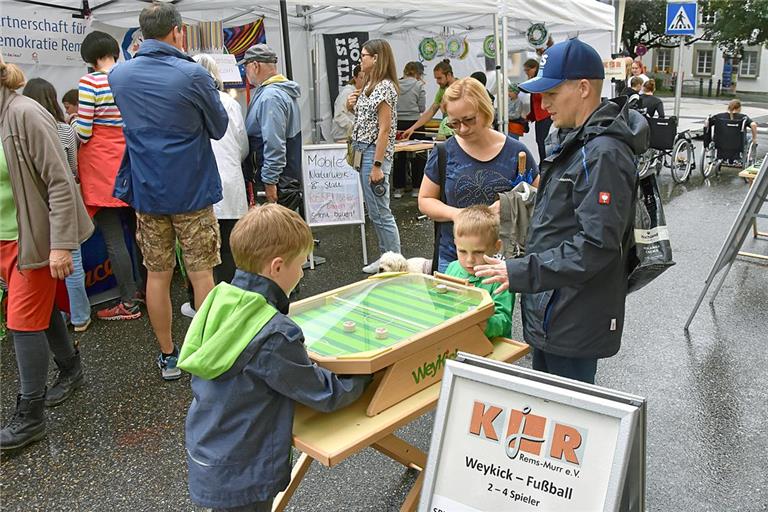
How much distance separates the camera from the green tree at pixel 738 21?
1330 inches

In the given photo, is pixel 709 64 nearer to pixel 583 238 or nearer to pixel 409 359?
pixel 583 238

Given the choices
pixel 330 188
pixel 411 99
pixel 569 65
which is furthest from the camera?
pixel 411 99

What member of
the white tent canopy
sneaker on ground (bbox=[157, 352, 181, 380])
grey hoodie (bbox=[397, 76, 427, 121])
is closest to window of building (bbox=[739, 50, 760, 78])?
the white tent canopy

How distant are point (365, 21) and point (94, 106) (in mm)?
6066

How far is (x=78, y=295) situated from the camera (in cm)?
467

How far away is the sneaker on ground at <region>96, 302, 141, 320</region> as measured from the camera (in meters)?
4.91

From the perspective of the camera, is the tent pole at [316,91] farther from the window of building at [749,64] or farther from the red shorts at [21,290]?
the window of building at [749,64]

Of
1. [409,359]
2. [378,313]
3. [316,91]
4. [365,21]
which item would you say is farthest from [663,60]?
[409,359]

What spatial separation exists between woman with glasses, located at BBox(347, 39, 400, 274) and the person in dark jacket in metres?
0.54

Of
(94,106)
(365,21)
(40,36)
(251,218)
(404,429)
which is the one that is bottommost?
(404,429)

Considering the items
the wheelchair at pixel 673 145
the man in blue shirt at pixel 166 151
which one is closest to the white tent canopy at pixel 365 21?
the wheelchair at pixel 673 145

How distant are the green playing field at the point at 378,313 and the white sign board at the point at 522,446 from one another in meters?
0.34

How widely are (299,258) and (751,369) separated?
3.32 metres

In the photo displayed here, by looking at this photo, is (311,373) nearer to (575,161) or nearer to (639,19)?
(575,161)
